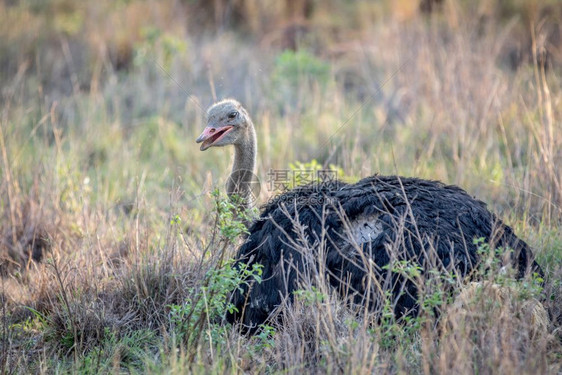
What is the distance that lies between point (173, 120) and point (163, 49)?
1359 mm

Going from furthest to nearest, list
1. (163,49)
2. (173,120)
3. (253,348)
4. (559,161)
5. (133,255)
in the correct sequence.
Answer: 1. (163,49)
2. (173,120)
3. (559,161)
4. (133,255)
5. (253,348)

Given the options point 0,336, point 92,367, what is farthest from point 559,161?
point 0,336

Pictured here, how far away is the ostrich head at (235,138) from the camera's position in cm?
512

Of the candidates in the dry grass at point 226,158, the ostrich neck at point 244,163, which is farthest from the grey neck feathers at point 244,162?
the dry grass at point 226,158

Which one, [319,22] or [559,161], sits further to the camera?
[319,22]

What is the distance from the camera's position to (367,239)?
3.75 m

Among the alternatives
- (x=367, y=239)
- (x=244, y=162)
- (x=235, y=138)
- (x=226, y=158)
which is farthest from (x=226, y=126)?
(x=226, y=158)

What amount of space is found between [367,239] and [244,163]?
5.89 ft

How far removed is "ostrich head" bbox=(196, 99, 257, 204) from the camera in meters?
5.12

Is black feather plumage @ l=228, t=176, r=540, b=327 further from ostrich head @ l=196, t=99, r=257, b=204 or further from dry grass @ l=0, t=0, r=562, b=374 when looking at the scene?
ostrich head @ l=196, t=99, r=257, b=204

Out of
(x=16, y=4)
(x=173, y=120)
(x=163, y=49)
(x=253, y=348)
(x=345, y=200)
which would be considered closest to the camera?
(x=253, y=348)

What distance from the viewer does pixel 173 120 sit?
8.76 meters

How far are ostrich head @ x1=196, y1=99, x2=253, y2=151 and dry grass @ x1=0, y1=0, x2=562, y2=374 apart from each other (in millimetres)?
386

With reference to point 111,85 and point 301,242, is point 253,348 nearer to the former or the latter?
point 301,242
